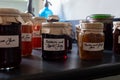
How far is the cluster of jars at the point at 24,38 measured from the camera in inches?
18.8

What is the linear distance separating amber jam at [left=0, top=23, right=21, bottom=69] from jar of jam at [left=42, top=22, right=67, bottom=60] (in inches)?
4.8

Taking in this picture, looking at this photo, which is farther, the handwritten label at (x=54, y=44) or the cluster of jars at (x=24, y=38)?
the handwritten label at (x=54, y=44)

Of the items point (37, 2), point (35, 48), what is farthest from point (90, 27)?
point (37, 2)

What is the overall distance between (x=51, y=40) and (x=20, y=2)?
1.22 meters

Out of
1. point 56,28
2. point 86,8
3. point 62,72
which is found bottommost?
point 62,72

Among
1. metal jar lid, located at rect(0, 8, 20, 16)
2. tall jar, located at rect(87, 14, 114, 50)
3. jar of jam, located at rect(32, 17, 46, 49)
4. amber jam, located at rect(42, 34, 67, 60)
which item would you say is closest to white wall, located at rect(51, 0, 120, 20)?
tall jar, located at rect(87, 14, 114, 50)

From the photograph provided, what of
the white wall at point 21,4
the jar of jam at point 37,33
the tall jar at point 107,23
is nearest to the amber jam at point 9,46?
the jar of jam at point 37,33

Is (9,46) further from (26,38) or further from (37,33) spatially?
(37,33)

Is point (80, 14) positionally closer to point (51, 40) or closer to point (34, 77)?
point (51, 40)

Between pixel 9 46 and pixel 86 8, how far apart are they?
779 millimetres

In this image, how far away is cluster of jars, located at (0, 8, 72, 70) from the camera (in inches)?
18.8

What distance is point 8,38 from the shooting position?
481 mm

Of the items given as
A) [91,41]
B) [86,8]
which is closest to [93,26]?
[91,41]

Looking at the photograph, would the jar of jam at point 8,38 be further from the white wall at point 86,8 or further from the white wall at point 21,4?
the white wall at point 21,4
